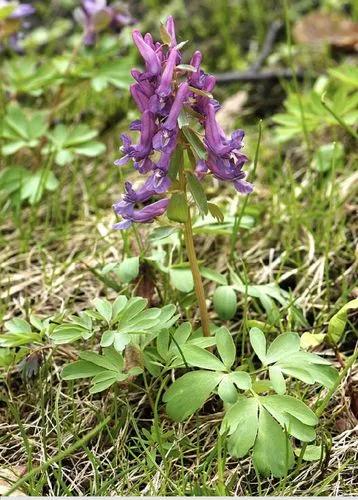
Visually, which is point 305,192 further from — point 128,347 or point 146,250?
point 128,347

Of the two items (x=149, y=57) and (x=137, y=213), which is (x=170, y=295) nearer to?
(x=137, y=213)

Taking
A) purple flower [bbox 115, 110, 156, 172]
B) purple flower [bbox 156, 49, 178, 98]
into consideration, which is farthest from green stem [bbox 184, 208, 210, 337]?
purple flower [bbox 156, 49, 178, 98]

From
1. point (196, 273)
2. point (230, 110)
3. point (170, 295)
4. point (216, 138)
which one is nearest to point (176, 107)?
point (216, 138)

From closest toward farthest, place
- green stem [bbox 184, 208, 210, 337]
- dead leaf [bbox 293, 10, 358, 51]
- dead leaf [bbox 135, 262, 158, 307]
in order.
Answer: green stem [bbox 184, 208, 210, 337] → dead leaf [bbox 135, 262, 158, 307] → dead leaf [bbox 293, 10, 358, 51]

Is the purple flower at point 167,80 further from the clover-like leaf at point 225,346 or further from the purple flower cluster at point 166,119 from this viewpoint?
the clover-like leaf at point 225,346

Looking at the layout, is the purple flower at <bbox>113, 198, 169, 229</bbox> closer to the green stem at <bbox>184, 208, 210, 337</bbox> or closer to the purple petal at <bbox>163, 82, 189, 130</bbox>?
the green stem at <bbox>184, 208, 210, 337</bbox>

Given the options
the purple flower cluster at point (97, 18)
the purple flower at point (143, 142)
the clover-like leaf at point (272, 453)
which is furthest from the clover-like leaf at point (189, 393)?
the purple flower cluster at point (97, 18)
